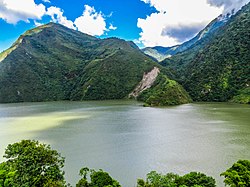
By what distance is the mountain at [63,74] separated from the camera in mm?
135875

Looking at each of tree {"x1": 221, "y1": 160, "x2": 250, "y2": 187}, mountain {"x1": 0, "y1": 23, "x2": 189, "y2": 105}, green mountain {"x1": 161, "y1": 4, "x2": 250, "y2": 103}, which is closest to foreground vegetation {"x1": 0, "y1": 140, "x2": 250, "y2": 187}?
tree {"x1": 221, "y1": 160, "x2": 250, "y2": 187}

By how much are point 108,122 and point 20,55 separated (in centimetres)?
12079

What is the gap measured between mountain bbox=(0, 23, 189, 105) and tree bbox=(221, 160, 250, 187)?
11047 centimetres

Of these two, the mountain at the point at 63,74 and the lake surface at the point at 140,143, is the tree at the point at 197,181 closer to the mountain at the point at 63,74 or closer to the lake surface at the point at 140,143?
the lake surface at the point at 140,143

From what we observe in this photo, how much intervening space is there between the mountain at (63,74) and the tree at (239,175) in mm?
110472

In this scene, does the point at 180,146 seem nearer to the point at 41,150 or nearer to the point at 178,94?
the point at 41,150

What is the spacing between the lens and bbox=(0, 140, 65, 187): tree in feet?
55.7

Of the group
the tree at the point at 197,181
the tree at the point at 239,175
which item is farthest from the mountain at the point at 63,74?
the tree at the point at 239,175

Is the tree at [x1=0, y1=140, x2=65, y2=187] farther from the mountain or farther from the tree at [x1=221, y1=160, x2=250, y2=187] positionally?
the mountain

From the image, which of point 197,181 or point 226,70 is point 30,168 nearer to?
point 197,181

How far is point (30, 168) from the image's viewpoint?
1772 cm

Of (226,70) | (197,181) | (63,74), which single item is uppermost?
(63,74)

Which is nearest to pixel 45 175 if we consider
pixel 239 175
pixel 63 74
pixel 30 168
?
pixel 30 168

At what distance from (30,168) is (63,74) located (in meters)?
150
